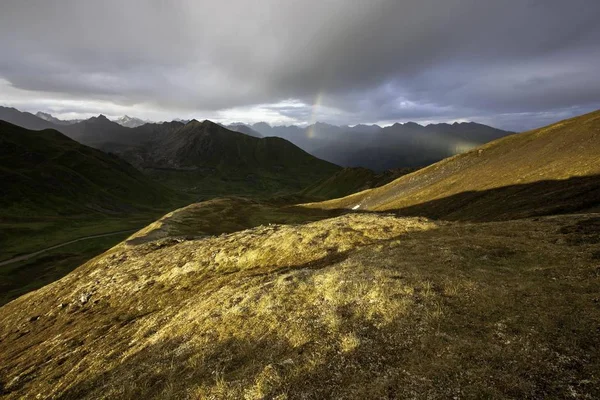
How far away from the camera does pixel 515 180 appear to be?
5619cm

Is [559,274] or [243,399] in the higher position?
[559,274]

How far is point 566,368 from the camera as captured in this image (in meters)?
10.9

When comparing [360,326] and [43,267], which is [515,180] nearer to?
[360,326]

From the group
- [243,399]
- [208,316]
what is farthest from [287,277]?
[243,399]

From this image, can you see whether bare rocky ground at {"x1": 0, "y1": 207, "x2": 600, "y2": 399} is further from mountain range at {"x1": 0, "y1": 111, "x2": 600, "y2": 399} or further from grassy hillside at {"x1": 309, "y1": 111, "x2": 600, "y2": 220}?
grassy hillside at {"x1": 309, "y1": 111, "x2": 600, "y2": 220}

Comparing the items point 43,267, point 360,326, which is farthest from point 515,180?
point 43,267

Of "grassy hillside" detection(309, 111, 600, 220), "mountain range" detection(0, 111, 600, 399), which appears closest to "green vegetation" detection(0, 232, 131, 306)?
"mountain range" detection(0, 111, 600, 399)

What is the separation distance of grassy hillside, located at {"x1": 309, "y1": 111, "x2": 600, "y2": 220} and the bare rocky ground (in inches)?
695

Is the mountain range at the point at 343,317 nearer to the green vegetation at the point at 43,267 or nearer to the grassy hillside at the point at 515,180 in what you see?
the grassy hillside at the point at 515,180

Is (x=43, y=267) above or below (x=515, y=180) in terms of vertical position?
below

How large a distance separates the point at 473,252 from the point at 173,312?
24.0m

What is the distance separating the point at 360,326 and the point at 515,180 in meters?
55.0

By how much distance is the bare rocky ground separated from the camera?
1188cm

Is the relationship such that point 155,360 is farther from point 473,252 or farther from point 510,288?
point 473,252
